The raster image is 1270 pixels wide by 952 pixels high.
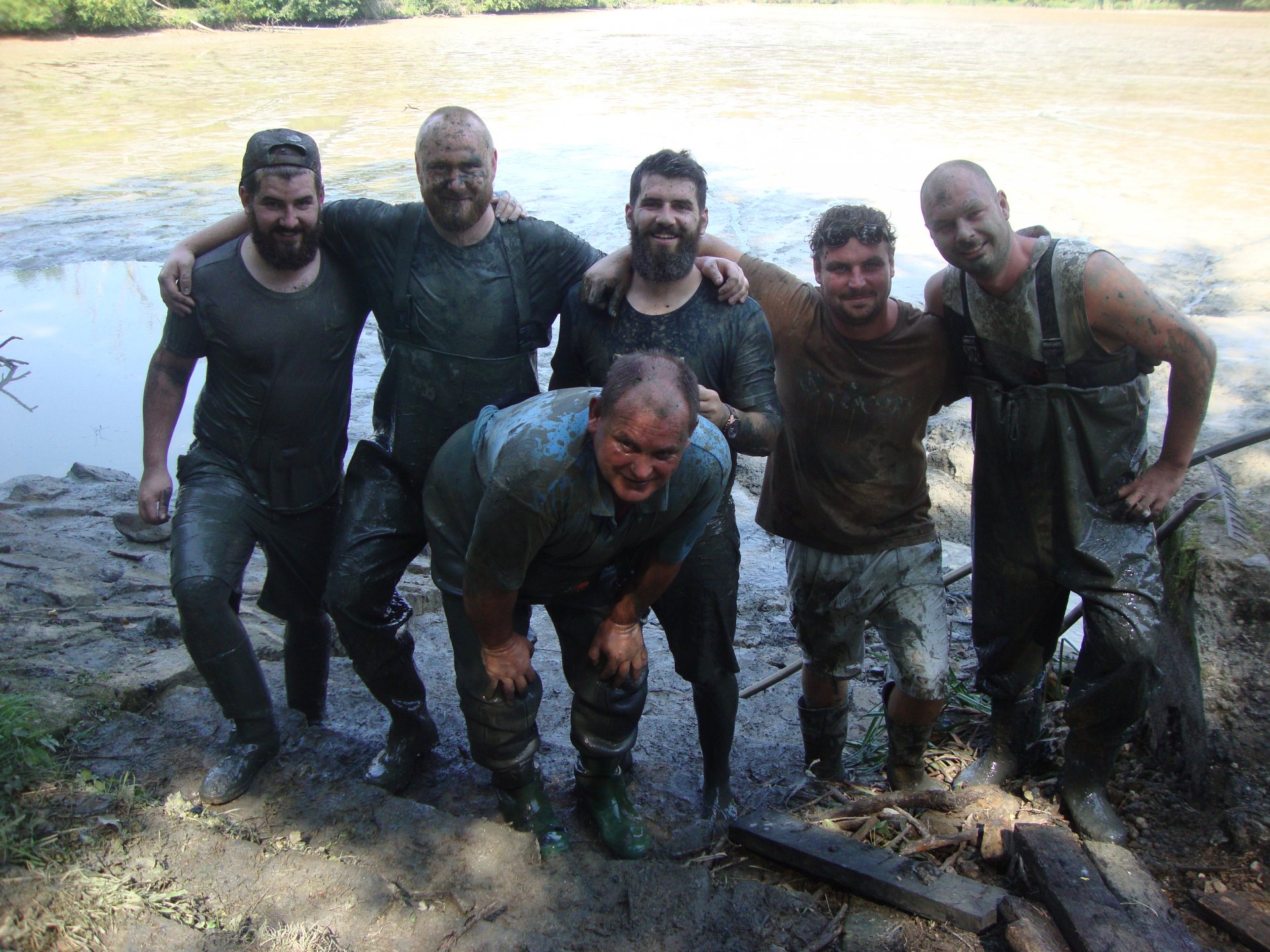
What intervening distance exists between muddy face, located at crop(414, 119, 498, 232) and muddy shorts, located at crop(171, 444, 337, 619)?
1089 millimetres

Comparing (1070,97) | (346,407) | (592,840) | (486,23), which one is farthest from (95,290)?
(486,23)

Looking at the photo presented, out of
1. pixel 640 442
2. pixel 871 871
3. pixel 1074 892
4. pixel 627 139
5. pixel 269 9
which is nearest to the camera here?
pixel 640 442

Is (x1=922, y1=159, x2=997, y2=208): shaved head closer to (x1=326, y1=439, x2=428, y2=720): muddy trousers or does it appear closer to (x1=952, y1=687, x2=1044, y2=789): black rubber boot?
(x1=952, y1=687, x2=1044, y2=789): black rubber boot

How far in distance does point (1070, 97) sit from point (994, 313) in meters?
17.8

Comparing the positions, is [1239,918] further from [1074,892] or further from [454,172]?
[454,172]

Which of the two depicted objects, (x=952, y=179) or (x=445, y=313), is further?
(x=445, y=313)

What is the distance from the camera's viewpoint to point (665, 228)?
3131 mm

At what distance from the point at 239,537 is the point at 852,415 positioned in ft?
6.54

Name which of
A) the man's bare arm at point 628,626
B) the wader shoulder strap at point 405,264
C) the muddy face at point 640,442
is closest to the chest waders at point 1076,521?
the man's bare arm at point 628,626

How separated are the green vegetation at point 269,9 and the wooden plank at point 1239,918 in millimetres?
31959

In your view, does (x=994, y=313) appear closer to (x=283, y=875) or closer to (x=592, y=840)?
(x=592, y=840)

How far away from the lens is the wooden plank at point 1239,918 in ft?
9.15

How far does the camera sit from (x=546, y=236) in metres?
3.48

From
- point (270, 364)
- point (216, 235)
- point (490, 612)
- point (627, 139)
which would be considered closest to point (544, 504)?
point (490, 612)
